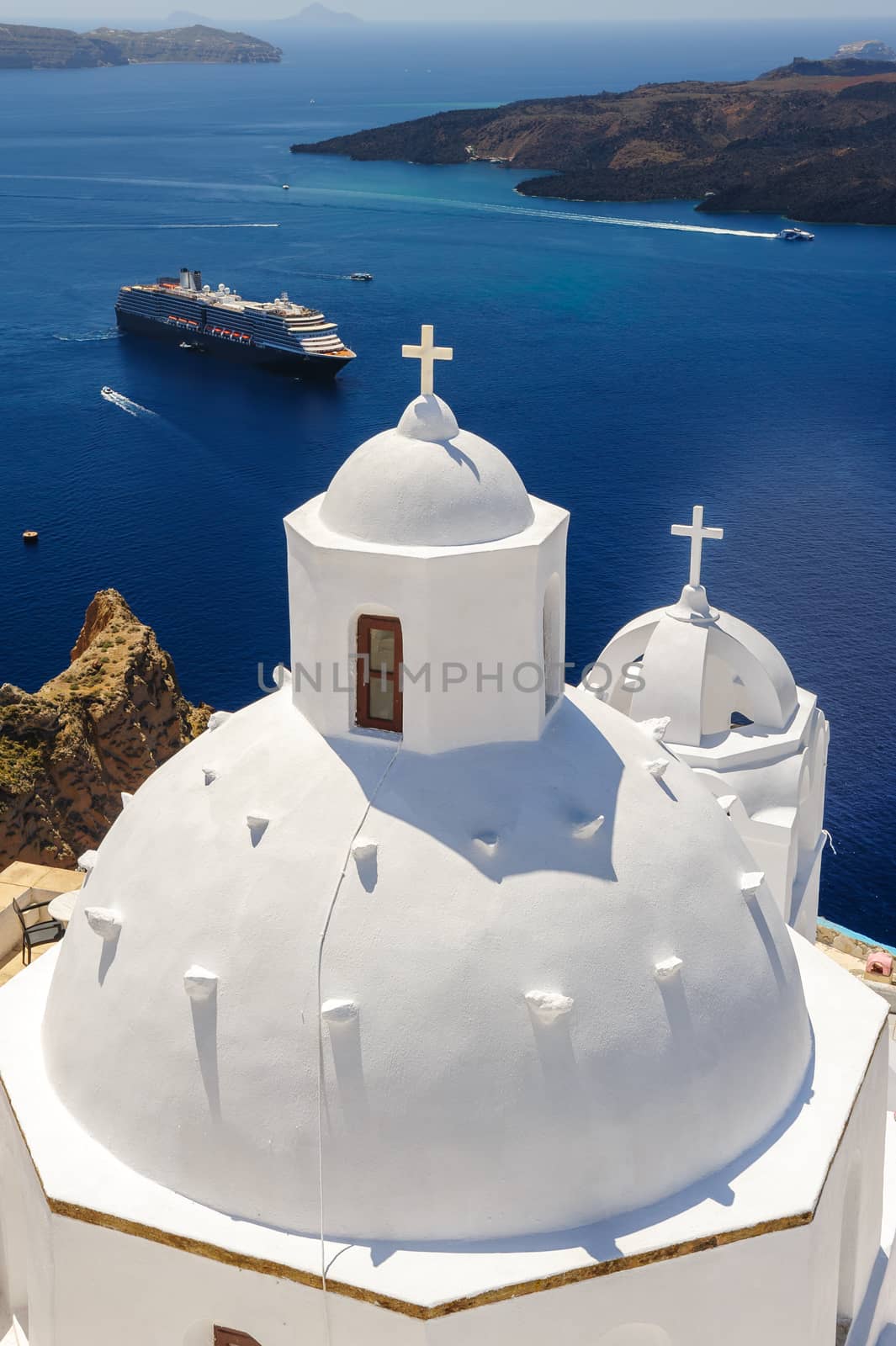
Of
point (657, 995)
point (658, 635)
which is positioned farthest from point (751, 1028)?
point (658, 635)

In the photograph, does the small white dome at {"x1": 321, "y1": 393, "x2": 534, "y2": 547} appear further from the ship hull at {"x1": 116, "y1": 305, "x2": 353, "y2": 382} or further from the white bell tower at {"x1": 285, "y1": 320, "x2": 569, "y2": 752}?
the ship hull at {"x1": 116, "y1": 305, "x2": 353, "y2": 382}

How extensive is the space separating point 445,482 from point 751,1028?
5116mm

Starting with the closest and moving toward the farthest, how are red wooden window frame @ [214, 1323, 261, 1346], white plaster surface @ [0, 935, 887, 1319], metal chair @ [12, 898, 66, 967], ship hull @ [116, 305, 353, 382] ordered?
white plaster surface @ [0, 935, 887, 1319] < red wooden window frame @ [214, 1323, 261, 1346] < metal chair @ [12, 898, 66, 967] < ship hull @ [116, 305, 353, 382]

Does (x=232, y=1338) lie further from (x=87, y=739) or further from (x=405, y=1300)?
(x=87, y=739)

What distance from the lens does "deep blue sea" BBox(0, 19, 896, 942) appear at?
162 ft

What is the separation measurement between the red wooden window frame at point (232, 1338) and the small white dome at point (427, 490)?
623 centimetres

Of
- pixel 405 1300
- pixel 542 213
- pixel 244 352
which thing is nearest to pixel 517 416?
pixel 244 352

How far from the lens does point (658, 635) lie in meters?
21.2

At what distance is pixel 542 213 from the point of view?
115m

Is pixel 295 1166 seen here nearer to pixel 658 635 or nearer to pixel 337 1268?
pixel 337 1268

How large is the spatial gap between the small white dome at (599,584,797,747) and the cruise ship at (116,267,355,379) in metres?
56.9

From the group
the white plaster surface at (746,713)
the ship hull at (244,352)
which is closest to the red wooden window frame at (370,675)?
the white plaster surface at (746,713)

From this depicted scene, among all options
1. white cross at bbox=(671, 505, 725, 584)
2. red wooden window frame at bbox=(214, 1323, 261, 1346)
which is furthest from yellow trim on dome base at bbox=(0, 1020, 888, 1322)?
white cross at bbox=(671, 505, 725, 584)

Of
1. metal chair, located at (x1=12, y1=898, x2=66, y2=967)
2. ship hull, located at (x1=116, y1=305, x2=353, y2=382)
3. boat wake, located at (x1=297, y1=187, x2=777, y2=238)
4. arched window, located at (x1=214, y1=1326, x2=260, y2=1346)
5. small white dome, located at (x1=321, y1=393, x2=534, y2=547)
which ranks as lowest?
metal chair, located at (x1=12, y1=898, x2=66, y2=967)
